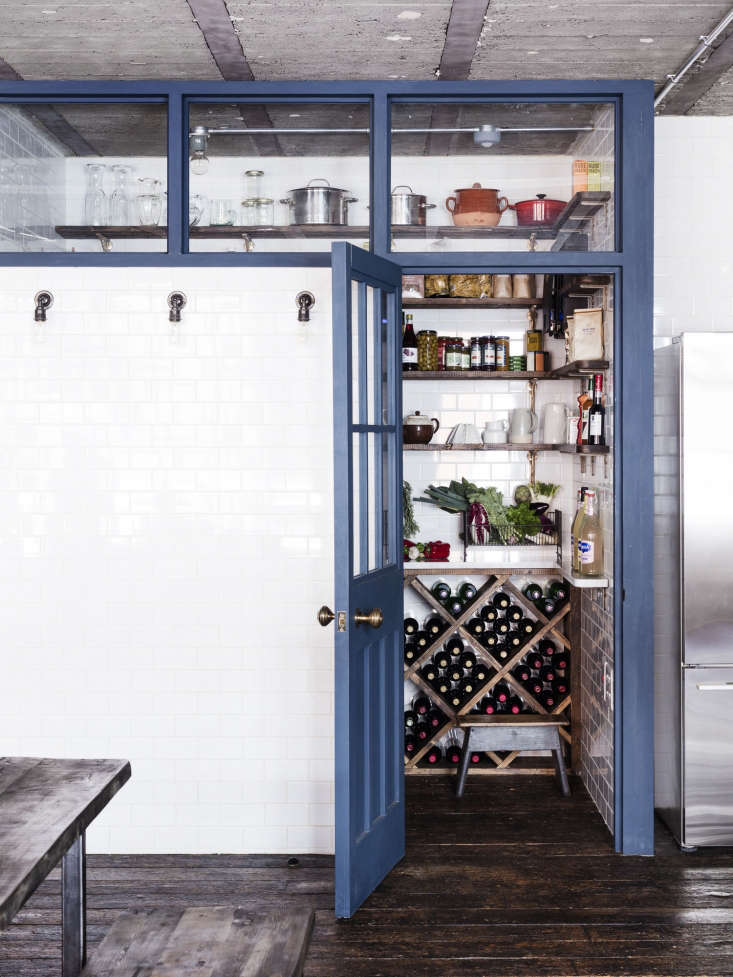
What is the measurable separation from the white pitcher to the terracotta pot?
1269 millimetres

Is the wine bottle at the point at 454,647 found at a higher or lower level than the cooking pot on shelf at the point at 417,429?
lower

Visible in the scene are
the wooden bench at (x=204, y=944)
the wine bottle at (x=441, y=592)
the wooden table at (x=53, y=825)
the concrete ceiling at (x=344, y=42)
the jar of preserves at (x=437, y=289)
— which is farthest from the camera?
the wine bottle at (x=441, y=592)

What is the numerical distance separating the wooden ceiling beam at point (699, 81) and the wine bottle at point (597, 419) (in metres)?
1.22

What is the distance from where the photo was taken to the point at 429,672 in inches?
179

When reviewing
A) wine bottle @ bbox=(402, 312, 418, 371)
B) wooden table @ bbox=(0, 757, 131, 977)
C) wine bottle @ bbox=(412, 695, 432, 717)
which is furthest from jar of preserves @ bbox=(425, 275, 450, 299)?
wooden table @ bbox=(0, 757, 131, 977)

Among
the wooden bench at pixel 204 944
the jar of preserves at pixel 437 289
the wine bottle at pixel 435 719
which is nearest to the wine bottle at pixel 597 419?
the jar of preserves at pixel 437 289

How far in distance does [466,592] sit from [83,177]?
8.66 feet

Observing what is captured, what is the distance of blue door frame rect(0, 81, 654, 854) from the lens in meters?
3.55

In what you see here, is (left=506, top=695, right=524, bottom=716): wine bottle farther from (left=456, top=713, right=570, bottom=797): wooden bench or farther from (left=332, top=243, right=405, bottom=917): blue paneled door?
(left=332, top=243, right=405, bottom=917): blue paneled door

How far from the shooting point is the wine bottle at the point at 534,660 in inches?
185

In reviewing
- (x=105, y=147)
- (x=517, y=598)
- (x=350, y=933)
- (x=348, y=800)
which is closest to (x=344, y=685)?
(x=348, y=800)

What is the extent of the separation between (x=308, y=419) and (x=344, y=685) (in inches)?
43.4

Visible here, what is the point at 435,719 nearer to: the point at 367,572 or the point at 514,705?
the point at 514,705

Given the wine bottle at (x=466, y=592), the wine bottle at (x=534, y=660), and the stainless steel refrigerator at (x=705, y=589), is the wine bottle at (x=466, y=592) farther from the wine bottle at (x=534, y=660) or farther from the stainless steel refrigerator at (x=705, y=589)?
the stainless steel refrigerator at (x=705, y=589)
